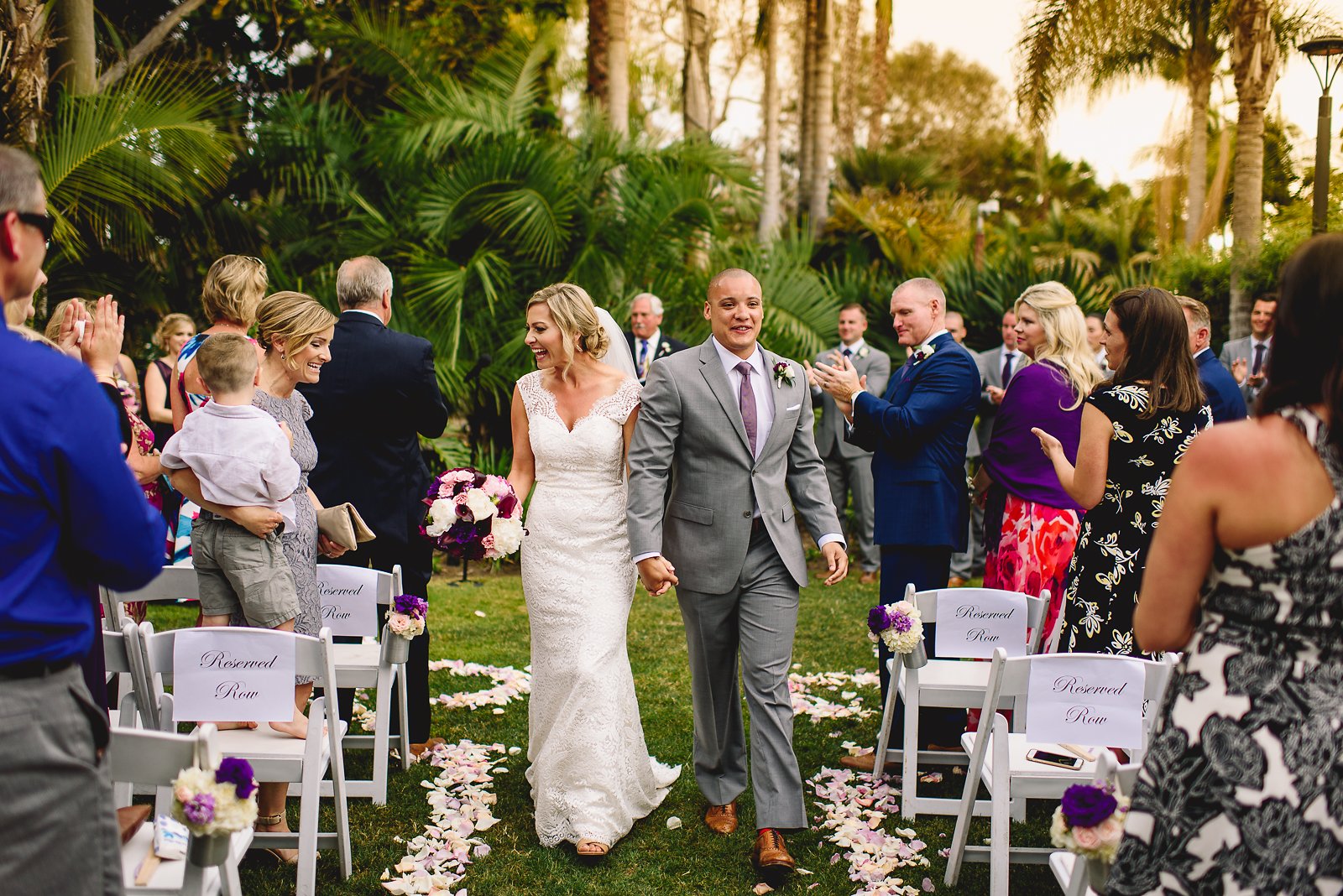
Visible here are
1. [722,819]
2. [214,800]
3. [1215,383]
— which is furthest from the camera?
[1215,383]

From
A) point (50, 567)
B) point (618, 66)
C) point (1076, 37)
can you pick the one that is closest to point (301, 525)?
point (50, 567)

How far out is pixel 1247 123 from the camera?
12.0m

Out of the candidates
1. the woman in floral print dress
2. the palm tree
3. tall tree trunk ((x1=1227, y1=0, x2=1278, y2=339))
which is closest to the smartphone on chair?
the woman in floral print dress

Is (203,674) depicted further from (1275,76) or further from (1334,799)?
(1275,76)

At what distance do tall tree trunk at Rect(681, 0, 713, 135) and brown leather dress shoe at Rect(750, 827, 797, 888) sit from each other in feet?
36.2

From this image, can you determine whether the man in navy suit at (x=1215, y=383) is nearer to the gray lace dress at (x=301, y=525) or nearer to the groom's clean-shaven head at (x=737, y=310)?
the groom's clean-shaven head at (x=737, y=310)

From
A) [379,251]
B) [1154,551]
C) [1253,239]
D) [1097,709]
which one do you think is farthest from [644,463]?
[1253,239]

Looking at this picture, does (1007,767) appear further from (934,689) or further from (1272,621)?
(1272,621)

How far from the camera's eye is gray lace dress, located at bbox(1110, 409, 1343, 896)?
2066mm

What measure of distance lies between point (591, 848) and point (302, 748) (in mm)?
1148

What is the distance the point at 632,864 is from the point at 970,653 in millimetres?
1645

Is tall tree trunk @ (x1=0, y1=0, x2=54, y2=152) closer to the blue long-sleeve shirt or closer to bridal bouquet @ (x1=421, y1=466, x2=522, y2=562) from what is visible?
bridal bouquet @ (x1=421, y1=466, x2=522, y2=562)

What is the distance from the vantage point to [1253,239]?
12.0 m

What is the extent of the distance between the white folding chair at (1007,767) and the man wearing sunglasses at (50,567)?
2.55m
